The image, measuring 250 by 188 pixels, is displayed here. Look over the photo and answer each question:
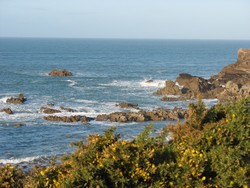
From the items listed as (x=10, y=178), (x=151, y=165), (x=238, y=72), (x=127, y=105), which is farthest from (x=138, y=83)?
(x=10, y=178)

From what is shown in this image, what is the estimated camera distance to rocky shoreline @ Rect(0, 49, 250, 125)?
43844 mm

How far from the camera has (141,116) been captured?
4384 cm

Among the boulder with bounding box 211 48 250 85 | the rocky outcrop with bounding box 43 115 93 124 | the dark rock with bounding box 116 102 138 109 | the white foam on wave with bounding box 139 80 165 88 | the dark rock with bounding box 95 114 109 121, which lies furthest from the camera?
the white foam on wave with bounding box 139 80 165 88

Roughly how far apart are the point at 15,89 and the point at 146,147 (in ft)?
187

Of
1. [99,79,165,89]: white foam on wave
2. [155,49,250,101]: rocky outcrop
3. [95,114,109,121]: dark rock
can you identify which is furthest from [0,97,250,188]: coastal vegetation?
[99,79,165,89]: white foam on wave

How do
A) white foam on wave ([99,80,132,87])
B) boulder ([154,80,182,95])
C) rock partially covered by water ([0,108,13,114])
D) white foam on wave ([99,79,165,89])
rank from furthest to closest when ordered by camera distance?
white foam on wave ([99,80,132,87]) → white foam on wave ([99,79,165,89]) → boulder ([154,80,182,95]) → rock partially covered by water ([0,108,13,114])

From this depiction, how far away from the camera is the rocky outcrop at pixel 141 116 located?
4350cm

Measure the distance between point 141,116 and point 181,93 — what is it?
1655cm

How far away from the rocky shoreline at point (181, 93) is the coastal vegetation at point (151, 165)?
1824 cm

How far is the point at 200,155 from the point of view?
10.3 metres

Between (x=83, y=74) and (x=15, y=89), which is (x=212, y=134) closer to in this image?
(x=15, y=89)

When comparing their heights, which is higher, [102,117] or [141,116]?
[141,116]

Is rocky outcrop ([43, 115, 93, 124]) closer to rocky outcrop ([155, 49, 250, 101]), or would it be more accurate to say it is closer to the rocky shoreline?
the rocky shoreline

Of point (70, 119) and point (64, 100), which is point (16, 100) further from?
point (70, 119)
